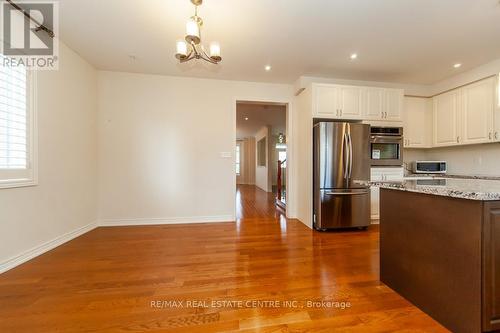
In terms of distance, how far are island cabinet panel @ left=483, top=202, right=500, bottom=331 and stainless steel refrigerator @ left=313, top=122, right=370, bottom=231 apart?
1960 millimetres

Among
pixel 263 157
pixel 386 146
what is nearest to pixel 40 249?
pixel 386 146

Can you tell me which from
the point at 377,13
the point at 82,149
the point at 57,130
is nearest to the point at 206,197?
the point at 82,149

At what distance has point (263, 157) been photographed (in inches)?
343

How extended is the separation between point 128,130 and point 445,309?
436 centimetres

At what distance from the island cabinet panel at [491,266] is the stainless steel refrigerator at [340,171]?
196cm

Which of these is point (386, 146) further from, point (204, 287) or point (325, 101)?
point (204, 287)

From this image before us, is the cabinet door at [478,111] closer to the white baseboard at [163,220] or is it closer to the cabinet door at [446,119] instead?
the cabinet door at [446,119]

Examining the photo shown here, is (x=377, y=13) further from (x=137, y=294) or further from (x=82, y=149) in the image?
(x=82, y=149)

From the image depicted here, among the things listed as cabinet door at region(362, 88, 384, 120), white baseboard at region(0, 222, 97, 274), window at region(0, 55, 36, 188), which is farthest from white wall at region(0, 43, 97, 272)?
cabinet door at region(362, 88, 384, 120)

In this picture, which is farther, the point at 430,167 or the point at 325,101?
the point at 430,167

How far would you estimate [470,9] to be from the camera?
6.45 ft

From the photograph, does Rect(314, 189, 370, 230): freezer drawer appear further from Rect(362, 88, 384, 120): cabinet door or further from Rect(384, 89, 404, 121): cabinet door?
Rect(384, 89, 404, 121): cabinet door

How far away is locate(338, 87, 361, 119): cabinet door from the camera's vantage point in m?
3.28

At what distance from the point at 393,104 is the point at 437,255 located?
115 inches
